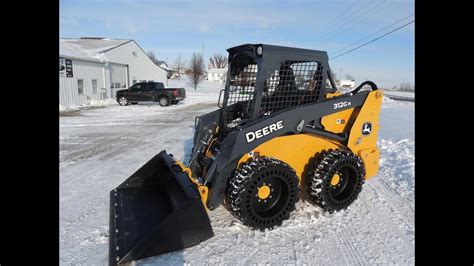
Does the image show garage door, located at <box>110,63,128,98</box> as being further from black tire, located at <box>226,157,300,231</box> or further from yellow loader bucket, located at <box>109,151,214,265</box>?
black tire, located at <box>226,157,300,231</box>

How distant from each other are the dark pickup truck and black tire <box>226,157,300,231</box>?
1830cm

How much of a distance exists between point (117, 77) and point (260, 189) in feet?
86.6

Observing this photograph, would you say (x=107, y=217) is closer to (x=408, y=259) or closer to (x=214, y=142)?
(x=214, y=142)

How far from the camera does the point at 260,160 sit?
138 inches

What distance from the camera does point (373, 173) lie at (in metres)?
4.61

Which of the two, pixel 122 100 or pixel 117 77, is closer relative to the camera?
pixel 122 100

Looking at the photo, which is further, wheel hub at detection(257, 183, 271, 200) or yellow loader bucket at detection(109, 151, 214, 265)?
wheel hub at detection(257, 183, 271, 200)

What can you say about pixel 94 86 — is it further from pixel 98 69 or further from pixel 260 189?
pixel 260 189

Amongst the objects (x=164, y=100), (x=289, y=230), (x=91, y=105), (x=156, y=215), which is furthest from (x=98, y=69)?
(x=289, y=230)

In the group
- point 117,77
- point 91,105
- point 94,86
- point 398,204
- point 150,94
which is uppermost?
point 117,77

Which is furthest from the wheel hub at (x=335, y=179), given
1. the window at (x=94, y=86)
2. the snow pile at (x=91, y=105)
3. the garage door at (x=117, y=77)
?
the garage door at (x=117, y=77)

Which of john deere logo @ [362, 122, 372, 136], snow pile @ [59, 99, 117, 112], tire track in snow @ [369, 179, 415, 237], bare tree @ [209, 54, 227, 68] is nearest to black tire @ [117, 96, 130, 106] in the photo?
snow pile @ [59, 99, 117, 112]

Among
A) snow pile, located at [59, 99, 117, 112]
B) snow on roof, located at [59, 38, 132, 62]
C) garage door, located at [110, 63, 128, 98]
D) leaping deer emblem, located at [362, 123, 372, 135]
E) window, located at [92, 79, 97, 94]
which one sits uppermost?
snow on roof, located at [59, 38, 132, 62]

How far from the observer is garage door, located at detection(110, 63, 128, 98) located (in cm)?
2628
